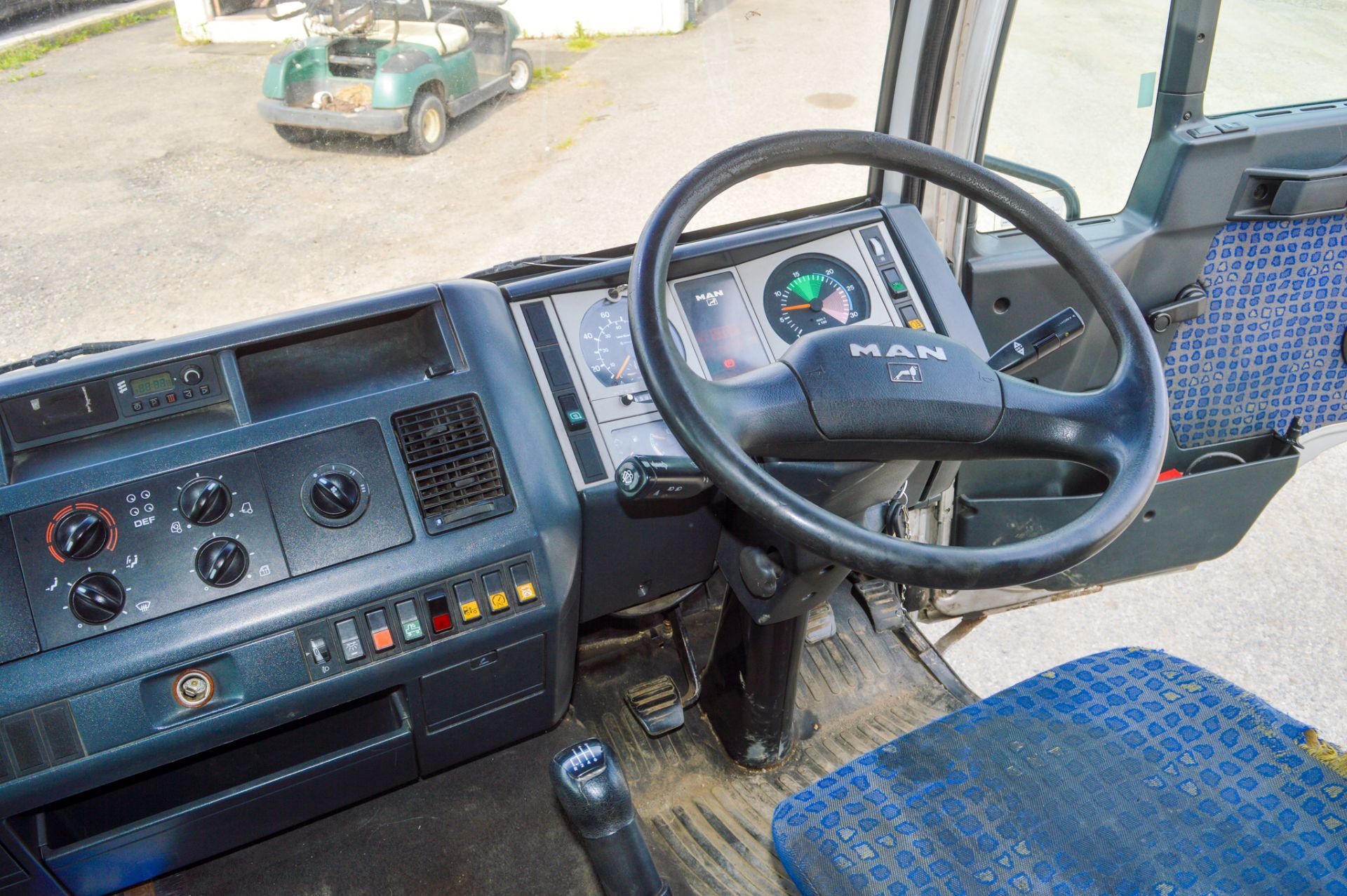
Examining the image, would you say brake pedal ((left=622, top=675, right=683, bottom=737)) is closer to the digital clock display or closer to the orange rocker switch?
the orange rocker switch

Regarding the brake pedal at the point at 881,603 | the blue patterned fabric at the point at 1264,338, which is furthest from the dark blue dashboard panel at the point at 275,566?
the blue patterned fabric at the point at 1264,338

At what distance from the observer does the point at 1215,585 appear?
277cm

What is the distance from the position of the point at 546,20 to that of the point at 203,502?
84cm

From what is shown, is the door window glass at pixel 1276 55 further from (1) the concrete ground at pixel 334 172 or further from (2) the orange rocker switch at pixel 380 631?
(2) the orange rocker switch at pixel 380 631

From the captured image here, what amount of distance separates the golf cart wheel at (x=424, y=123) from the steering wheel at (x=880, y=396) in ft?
1.48

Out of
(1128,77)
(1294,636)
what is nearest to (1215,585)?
(1294,636)

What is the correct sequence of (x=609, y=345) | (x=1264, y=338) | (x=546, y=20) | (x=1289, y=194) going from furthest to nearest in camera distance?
(x=1264, y=338) < (x=1289, y=194) < (x=609, y=345) < (x=546, y=20)

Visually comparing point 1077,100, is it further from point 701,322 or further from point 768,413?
→ point 768,413

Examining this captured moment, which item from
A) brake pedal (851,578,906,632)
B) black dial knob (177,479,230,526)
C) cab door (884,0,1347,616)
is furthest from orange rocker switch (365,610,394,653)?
cab door (884,0,1347,616)

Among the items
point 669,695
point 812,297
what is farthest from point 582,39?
point 669,695

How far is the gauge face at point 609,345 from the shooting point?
159 cm

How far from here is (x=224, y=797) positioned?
1.44 m

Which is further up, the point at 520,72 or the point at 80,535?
the point at 520,72

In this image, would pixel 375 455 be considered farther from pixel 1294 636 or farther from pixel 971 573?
pixel 1294 636
